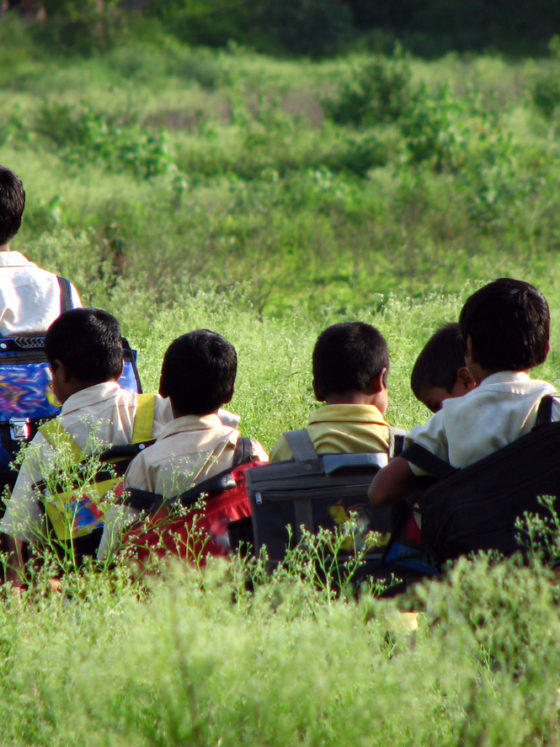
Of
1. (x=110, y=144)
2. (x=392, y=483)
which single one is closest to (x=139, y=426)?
(x=392, y=483)

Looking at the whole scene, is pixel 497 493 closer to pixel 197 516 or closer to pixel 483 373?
pixel 483 373

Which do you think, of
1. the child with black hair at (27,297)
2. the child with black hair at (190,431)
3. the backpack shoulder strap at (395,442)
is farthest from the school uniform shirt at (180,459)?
the child with black hair at (27,297)

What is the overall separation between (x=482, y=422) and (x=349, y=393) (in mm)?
632

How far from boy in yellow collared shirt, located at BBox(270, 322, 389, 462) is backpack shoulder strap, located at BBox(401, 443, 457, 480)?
1.22 feet

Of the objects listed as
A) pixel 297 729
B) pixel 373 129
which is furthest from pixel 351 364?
pixel 373 129

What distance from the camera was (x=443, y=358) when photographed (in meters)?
3.23

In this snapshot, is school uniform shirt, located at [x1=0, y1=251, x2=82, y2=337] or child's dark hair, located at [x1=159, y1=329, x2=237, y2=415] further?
school uniform shirt, located at [x1=0, y1=251, x2=82, y2=337]

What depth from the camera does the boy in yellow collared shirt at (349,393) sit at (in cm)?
294

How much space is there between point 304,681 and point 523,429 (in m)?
0.94

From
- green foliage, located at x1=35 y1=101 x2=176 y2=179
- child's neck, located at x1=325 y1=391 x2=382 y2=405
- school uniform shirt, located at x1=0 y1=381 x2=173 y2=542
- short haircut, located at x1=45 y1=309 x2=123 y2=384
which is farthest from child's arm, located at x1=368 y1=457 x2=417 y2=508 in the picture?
green foliage, located at x1=35 y1=101 x2=176 y2=179

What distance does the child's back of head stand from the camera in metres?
3.09

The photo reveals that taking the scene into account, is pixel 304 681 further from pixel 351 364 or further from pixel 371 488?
pixel 351 364

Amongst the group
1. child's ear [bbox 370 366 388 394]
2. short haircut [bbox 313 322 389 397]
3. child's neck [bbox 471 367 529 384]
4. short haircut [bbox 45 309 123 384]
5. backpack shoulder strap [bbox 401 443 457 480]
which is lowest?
backpack shoulder strap [bbox 401 443 457 480]

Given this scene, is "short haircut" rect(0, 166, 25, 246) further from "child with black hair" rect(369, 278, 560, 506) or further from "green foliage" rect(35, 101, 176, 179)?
"green foliage" rect(35, 101, 176, 179)
